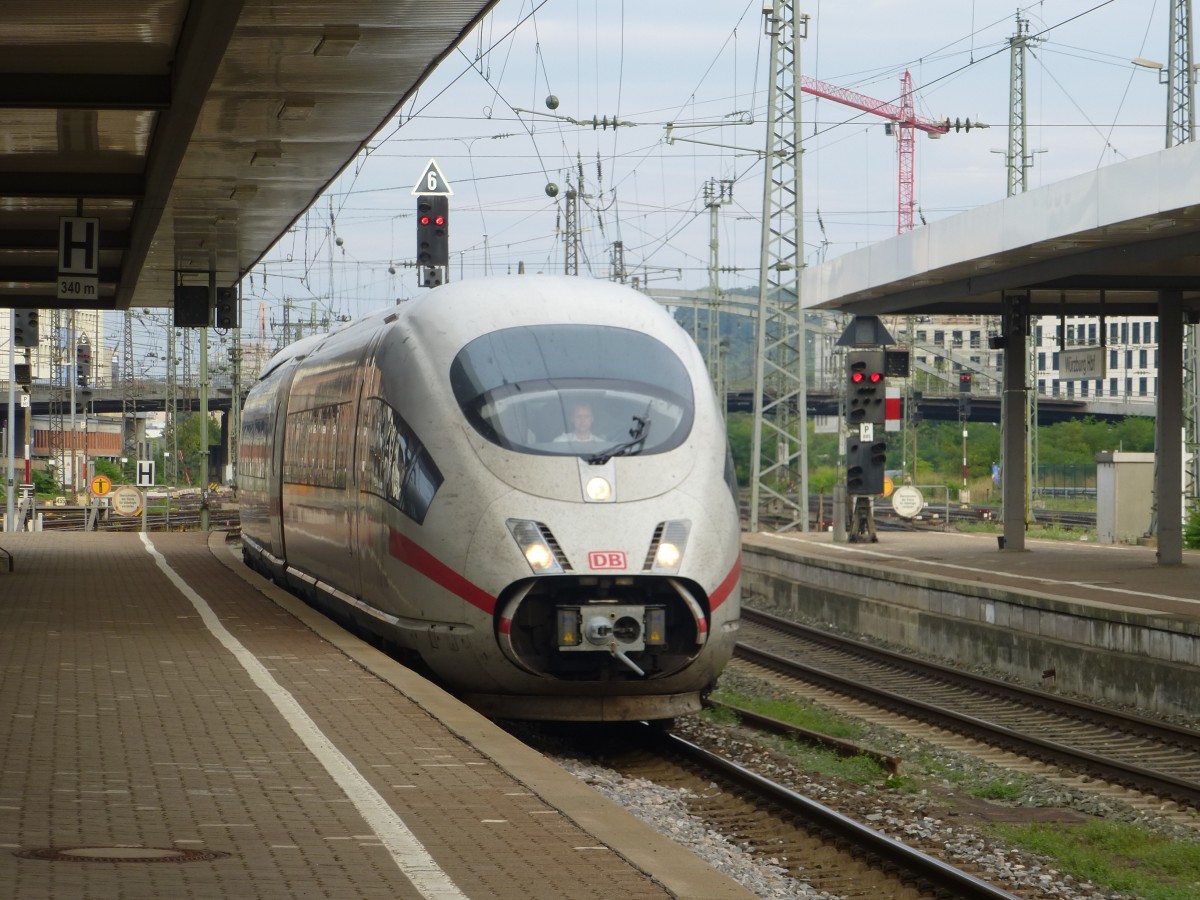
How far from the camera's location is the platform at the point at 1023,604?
15.7m

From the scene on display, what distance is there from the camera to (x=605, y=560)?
1106 cm

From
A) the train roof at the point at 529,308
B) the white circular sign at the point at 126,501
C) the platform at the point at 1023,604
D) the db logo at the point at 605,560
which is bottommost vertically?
the platform at the point at 1023,604

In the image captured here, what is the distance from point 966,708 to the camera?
1623 cm

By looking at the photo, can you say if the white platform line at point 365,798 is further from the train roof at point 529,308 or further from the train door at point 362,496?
the train roof at point 529,308

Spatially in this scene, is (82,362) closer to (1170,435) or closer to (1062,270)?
(1170,435)

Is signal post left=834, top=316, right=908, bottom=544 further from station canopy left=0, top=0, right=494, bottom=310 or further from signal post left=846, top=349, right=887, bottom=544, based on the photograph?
station canopy left=0, top=0, right=494, bottom=310

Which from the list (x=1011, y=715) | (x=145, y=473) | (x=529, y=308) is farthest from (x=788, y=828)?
(x=145, y=473)

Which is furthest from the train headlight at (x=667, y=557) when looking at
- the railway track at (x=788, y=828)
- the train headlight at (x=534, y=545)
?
the railway track at (x=788, y=828)

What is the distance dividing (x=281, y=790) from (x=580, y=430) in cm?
460

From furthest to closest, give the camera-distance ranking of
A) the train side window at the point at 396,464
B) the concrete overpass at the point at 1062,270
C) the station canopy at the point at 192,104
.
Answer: the concrete overpass at the point at 1062,270
the train side window at the point at 396,464
the station canopy at the point at 192,104

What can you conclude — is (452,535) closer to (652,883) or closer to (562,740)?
(562,740)

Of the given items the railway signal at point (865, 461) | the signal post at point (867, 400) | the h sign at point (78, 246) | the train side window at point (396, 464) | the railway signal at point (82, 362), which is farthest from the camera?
the railway signal at point (82, 362)

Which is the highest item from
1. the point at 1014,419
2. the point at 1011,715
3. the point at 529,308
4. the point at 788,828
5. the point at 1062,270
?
the point at 1062,270

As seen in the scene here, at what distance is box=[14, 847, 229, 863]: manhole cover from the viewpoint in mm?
6199
